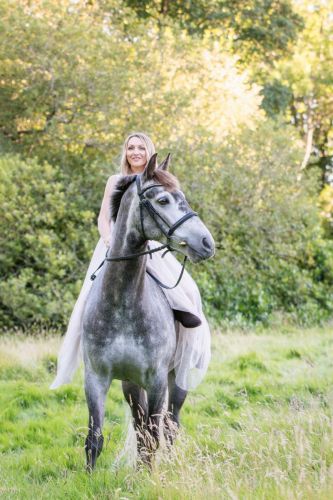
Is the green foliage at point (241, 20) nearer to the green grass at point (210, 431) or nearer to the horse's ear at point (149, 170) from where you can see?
the green grass at point (210, 431)

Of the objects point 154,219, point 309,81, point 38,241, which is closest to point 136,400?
point 154,219

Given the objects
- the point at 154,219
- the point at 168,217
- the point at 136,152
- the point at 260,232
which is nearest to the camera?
the point at 168,217

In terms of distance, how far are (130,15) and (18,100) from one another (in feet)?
16.1

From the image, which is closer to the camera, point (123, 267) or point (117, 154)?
point (123, 267)

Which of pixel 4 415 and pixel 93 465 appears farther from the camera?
pixel 4 415

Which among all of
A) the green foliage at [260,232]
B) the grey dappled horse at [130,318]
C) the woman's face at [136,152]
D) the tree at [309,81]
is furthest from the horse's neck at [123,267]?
the tree at [309,81]

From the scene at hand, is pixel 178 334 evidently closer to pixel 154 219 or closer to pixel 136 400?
pixel 136 400

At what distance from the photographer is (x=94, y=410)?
14.0 ft

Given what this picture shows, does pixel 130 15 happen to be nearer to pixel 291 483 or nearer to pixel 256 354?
pixel 256 354

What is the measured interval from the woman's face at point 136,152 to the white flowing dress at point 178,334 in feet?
2.50

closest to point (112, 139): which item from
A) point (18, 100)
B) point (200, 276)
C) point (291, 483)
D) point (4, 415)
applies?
point (18, 100)

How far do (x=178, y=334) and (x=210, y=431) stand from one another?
0.89 metres

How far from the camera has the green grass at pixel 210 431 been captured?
3.61 metres

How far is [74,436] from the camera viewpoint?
5.59 meters
